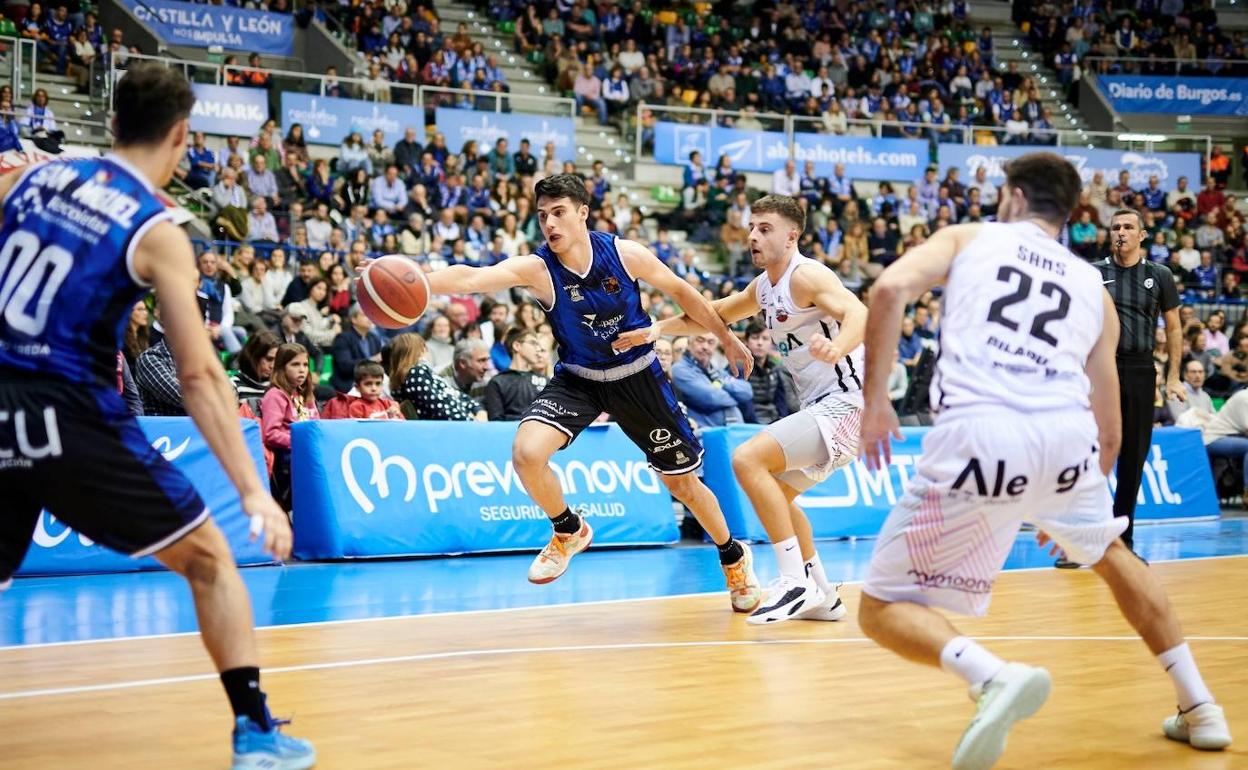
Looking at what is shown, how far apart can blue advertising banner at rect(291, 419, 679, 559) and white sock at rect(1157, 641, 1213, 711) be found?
280 inches

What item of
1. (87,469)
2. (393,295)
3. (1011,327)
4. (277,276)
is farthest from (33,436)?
(277,276)

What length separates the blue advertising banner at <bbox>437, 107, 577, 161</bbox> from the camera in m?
22.2

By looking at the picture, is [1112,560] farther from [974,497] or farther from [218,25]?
[218,25]

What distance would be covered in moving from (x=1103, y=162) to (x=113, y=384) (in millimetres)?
25745

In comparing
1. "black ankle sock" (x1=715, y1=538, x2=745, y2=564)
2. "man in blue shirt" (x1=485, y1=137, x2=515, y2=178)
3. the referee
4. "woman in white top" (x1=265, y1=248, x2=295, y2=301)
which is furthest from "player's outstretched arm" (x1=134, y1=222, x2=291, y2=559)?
"man in blue shirt" (x1=485, y1=137, x2=515, y2=178)

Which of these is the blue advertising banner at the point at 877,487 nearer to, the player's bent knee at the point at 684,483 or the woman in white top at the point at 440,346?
the player's bent knee at the point at 684,483

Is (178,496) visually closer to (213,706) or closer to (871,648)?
(213,706)

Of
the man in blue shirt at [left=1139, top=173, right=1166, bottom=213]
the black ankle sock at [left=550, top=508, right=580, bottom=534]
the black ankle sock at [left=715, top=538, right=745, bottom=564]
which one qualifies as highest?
the black ankle sock at [left=550, top=508, right=580, bottom=534]

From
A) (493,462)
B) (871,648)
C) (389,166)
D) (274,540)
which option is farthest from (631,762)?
(389,166)

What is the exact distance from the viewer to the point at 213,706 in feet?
17.6

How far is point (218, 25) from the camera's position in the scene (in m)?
22.9

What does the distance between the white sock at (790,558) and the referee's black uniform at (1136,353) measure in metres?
3.24

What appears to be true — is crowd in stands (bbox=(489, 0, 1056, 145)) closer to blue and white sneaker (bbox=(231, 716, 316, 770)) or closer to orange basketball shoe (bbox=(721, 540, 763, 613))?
orange basketball shoe (bbox=(721, 540, 763, 613))

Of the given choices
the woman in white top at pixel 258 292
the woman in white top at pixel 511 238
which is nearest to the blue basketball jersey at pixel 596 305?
the woman in white top at pixel 258 292
